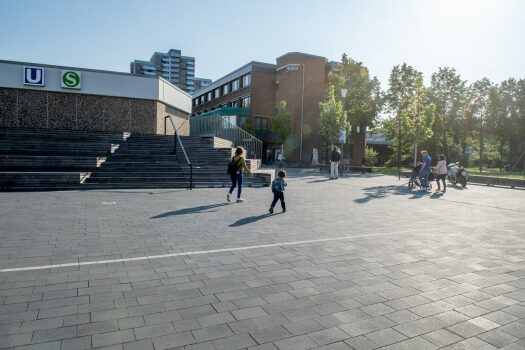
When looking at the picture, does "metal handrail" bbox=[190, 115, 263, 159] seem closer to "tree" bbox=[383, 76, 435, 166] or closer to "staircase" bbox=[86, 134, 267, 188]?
"staircase" bbox=[86, 134, 267, 188]

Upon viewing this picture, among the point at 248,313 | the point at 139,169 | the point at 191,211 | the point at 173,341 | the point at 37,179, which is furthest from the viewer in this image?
the point at 139,169

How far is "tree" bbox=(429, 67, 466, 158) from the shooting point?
4772cm

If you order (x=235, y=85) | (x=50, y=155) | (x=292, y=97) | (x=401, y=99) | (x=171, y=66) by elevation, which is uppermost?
(x=171, y=66)

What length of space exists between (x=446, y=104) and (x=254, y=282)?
172 ft

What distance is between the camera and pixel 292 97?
157ft

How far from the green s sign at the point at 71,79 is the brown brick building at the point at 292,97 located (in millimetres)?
28916

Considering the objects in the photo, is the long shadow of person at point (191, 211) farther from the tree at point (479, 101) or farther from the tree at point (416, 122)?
the tree at point (479, 101)

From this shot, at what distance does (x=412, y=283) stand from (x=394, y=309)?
0.90 metres

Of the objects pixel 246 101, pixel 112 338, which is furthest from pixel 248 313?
pixel 246 101

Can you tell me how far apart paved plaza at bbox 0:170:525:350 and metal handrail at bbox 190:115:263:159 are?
15.0 metres

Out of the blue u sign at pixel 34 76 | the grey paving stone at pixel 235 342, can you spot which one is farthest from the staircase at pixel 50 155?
the grey paving stone at pixel 235 342

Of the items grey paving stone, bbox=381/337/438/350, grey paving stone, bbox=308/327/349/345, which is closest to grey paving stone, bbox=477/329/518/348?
grey paving stone, bbox=381/337/438/350

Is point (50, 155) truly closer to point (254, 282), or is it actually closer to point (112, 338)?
point (254, 282)

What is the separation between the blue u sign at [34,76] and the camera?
19.0 metres
